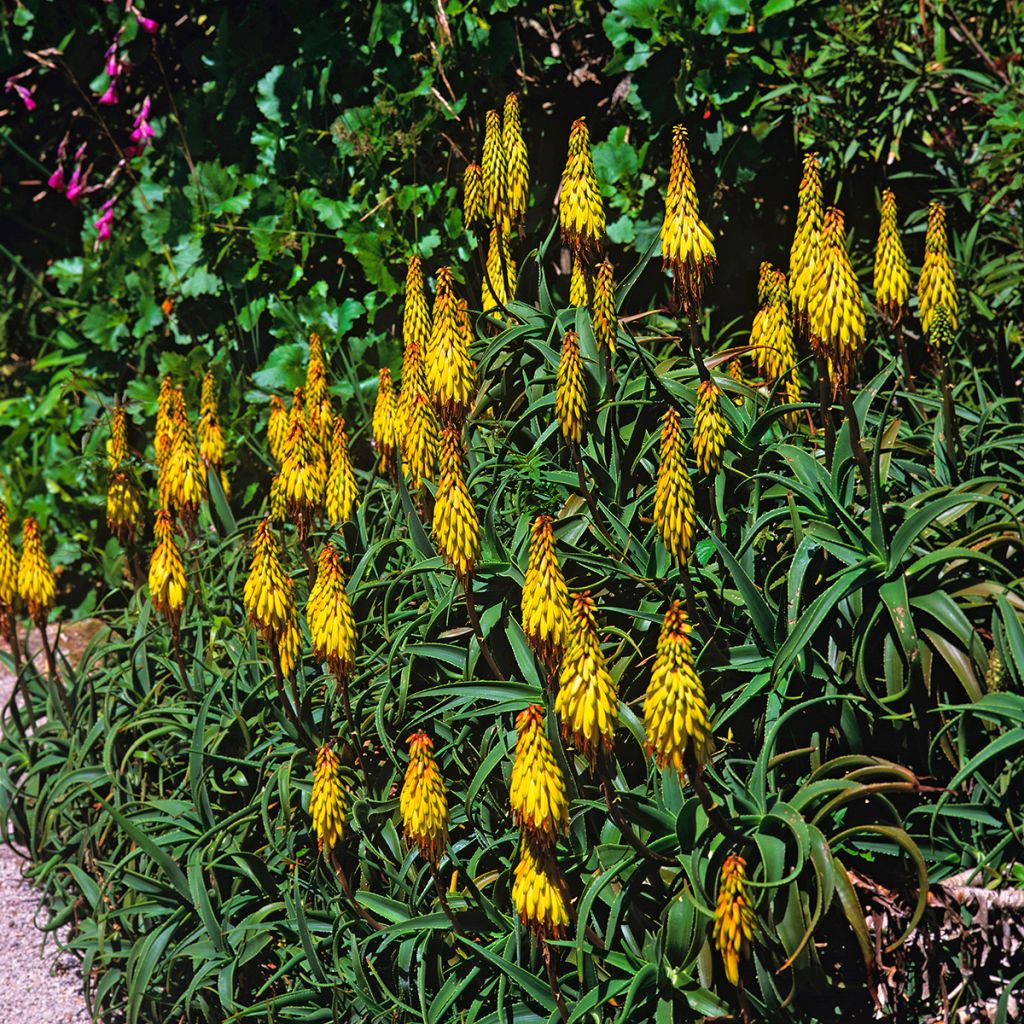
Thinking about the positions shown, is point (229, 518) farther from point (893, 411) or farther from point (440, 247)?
point (893, 411)

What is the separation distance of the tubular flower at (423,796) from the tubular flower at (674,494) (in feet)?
1.90

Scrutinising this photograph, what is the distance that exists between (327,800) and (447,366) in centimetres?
94

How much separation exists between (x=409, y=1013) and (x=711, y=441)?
4.32 ft

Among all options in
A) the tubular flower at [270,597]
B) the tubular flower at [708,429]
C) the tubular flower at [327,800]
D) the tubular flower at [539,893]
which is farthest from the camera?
the tubular flower at [270,597]

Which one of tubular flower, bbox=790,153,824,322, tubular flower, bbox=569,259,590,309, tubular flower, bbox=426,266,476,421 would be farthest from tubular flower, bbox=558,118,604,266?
tubular flower, bbox=790,153,824,322

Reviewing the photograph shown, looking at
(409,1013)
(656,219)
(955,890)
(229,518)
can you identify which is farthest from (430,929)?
(656,219)

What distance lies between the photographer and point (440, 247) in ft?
14.4

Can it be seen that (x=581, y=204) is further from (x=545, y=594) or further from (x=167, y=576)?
(x=167, y=576)

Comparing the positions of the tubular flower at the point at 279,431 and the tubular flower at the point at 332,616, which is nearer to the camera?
the tubular flower at the point at 332,616

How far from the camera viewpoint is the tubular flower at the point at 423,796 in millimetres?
2170

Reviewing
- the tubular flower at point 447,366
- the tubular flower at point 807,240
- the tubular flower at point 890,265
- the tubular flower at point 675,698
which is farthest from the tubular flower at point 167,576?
the tubular flower at point 890,265

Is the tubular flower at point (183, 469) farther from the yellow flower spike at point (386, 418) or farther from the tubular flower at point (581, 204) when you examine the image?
the tubular flower at point (581, 204)

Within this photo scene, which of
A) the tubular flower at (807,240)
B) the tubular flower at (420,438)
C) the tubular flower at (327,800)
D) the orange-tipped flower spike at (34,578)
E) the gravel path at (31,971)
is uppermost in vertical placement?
the tubular flower at (807,240)

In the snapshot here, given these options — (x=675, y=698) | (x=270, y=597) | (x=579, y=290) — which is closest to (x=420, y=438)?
(x=270, y=597)
